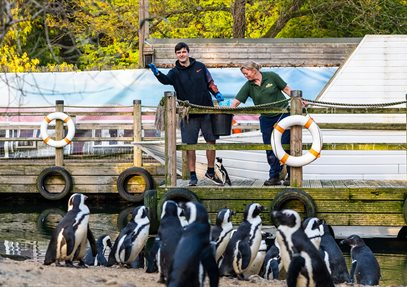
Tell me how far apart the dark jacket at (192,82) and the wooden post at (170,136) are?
374mm

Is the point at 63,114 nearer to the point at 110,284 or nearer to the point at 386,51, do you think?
the point at 386,51

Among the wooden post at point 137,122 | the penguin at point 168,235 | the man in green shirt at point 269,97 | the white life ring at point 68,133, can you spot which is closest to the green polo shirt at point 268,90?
the man in green shirt at point 269,97

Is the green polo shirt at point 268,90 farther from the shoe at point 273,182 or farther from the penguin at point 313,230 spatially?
the penguin at point 313,230

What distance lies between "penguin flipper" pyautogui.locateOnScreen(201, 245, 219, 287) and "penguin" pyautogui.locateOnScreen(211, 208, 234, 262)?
129 inches

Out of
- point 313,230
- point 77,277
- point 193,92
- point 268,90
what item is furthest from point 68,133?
point 77,277

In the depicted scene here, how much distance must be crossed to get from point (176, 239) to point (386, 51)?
9.52m

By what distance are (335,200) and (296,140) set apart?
39.9 inches

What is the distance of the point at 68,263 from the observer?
12461 mm

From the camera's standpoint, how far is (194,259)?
905 centimetres

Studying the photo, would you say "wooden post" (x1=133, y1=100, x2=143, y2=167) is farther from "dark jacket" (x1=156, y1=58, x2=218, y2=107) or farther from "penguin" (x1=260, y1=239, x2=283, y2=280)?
"penguin" (x1=260, y1=239, x2=283, y2=280)

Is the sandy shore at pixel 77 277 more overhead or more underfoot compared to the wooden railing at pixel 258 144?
more underfoot

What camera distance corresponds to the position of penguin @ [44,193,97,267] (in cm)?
1248

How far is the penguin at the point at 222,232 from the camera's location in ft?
41.9

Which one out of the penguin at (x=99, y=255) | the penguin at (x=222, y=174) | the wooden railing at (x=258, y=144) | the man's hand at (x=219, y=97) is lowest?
the penguin at (x=99, y=255)
